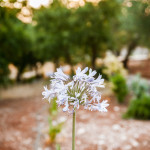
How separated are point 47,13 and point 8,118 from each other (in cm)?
950

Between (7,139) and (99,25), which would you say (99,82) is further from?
(99,25)

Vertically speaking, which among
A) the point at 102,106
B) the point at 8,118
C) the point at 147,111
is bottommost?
the point at 8,118

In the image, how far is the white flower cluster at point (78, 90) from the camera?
1741 mm

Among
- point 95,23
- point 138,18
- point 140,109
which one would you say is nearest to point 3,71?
point 95,23

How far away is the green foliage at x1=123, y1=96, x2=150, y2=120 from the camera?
6.79 meters

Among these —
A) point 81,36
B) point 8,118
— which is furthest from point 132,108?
point 81,36

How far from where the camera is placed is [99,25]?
48.9 ft

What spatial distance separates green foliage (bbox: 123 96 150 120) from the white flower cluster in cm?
531

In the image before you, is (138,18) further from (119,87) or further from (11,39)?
(11,39)

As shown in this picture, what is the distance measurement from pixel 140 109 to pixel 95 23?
29.0 ft

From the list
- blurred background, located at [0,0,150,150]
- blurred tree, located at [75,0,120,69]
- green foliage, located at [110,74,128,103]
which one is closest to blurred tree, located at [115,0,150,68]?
blurred background, located at [0,0,150,150]

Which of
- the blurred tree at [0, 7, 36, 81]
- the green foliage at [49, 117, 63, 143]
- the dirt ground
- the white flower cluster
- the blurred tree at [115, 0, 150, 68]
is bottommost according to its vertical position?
the dirt ground

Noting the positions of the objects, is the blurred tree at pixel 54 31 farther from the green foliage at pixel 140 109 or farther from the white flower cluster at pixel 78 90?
the white flower cluster at pixel 78 90

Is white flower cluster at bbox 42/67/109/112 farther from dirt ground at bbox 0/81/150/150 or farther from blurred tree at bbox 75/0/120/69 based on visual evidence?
blurred tree at bbox 75/0/120/69
